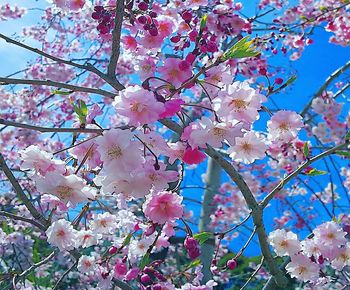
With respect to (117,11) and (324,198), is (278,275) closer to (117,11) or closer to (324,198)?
(117,11)

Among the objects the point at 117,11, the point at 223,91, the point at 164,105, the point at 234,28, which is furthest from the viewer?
the point at 234,28

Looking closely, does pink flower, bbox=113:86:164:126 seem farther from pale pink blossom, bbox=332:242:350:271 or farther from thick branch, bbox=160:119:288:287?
pale pink blossom, bbox=332:242:350:271

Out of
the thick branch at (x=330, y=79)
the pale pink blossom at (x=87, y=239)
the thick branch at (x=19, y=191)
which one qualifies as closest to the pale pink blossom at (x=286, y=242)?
the pale pink blossom at (x=87, y=239)

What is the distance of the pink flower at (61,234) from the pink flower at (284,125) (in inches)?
35.7

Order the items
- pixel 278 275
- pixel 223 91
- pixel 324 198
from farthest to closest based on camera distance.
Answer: pixel 324 198, pixel 278 275, pixel 223 91

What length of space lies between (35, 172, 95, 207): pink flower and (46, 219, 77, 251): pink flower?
0.65 meters

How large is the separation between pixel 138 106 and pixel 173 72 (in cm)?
35

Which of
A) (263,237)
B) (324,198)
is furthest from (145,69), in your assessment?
(324,198)

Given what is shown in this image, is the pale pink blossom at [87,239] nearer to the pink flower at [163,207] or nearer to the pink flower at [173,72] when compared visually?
the pink flower at [163,207]

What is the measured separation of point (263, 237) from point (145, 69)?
2.99 ft

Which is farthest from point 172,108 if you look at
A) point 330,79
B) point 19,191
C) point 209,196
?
point 209,196

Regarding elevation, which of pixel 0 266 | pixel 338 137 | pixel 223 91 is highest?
pixel 338 137

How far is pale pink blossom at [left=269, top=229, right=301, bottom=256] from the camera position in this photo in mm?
2418

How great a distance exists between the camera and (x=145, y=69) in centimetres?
193
